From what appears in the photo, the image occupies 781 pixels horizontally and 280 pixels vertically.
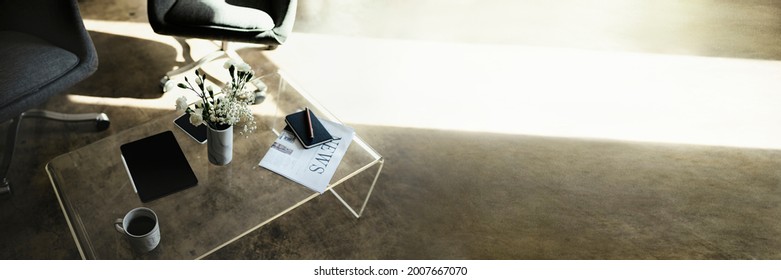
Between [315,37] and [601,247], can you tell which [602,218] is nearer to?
[601,247]

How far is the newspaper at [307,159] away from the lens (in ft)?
5.85

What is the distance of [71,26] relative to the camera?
192cm

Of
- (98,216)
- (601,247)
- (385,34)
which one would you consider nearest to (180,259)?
(98,216)

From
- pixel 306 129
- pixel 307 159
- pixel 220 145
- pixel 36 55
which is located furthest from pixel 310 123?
pixel 36 55

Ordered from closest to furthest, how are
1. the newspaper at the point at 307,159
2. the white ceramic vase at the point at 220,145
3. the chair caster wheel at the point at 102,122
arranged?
the white ceramic vase at the point at 220,145, the newspaper at the point at 307,159, the chair caster wheel at the point at 102,122

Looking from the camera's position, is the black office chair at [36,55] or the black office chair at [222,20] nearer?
the black office chair at [36,55]

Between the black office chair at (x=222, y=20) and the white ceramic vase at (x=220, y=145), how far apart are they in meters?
0.62

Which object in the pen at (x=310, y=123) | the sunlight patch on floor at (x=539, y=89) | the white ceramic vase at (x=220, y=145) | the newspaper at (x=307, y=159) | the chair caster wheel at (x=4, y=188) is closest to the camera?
the white ceramic vase at (x=220, y=145)

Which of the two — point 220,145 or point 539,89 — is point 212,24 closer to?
point 220,145

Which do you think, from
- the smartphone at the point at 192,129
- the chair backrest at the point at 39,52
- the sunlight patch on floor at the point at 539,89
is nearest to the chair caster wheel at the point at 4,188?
the chair backrest at the point at 39,52

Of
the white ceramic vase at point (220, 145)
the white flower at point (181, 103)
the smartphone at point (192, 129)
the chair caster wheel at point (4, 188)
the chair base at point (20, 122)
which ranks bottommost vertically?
the chair caster wheel at point (4, 188)

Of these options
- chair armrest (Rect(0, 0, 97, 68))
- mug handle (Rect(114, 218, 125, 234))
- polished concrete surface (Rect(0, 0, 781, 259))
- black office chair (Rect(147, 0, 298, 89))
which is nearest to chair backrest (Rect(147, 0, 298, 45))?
black office chair (Rect(147, 0, 298, 89))

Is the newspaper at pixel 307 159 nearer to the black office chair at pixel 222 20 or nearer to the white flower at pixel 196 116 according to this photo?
the white flower at pixel 196 116

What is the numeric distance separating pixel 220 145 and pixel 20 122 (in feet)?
3.65
